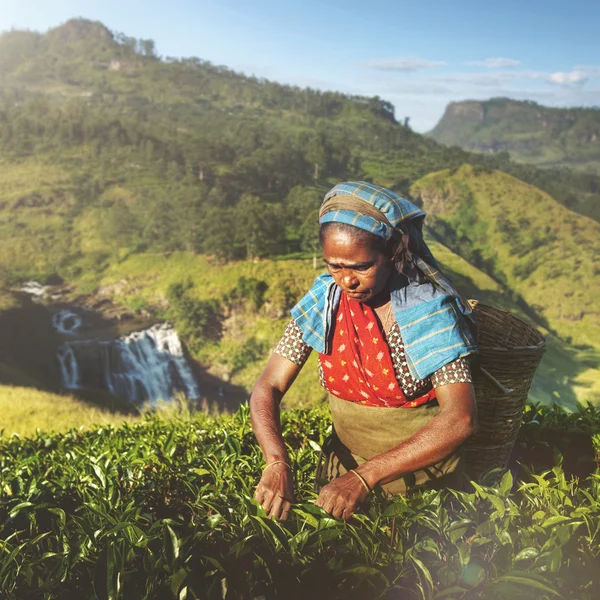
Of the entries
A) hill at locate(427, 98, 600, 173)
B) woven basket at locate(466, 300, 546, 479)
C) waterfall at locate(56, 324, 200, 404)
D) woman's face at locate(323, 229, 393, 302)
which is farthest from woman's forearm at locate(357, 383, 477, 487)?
hill at locate(427, 98, 600, 173)

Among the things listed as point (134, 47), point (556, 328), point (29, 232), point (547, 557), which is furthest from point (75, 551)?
point (134, 47)

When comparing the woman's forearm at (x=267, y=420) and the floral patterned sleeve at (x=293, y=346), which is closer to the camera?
the woman's forearm at (x=267, y=420)

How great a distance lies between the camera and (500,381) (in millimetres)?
3047

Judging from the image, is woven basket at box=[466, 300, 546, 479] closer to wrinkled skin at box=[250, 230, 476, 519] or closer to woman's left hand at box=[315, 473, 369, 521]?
wrinkled skin at box=[250, 230, 476, 519]

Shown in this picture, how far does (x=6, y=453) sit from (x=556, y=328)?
36.5 meters

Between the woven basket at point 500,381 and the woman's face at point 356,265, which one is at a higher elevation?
the woman's face at point 356,265

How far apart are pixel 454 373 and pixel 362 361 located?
0.38 metres

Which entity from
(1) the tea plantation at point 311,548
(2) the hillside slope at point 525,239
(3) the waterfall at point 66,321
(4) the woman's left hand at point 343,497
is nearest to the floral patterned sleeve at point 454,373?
(1) the tea plantation at point 311,548

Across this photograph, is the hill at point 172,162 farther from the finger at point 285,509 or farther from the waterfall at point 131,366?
the finger at point 285,509

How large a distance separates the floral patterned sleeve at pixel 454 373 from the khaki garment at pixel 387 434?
0.82 feet

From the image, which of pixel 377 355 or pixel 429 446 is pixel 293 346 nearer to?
pixel 377 355

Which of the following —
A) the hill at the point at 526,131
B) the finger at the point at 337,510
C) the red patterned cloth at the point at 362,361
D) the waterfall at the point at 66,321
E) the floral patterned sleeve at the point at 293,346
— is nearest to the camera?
the finger at the point at 337,510

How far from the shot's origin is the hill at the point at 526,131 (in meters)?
143

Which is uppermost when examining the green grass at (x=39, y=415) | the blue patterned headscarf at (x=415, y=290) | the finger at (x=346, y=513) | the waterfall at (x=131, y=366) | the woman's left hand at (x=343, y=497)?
the blue patterned headscarf at (x=415, y=290)
